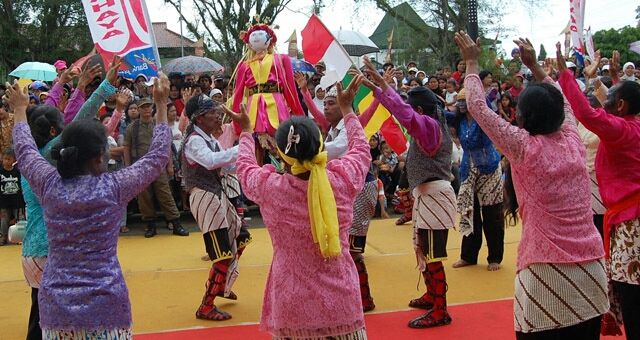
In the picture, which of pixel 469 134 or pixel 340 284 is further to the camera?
pixel 469 134

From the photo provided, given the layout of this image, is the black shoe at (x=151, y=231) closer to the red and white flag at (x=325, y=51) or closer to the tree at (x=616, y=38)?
the red and white flag at (x=325, y=51)

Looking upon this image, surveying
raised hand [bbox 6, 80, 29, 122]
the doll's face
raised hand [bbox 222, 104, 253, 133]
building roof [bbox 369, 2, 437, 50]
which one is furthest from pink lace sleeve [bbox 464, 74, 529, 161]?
building roof [bbox 369, 2, 437, 50]

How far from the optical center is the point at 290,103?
22.1 feet

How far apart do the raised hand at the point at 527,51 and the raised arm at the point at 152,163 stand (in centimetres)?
198

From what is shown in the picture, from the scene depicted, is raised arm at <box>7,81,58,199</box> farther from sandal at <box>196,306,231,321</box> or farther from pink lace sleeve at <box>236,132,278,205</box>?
sandal at <box>196,306,231,321</box>

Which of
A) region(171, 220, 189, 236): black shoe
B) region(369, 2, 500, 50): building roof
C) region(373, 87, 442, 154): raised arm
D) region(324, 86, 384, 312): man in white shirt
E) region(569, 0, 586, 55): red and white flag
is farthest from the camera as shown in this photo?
region(369, 2, 500, 50): building roof

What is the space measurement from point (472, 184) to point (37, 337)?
14.7 feet

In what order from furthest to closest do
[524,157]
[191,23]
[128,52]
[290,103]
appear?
[191,23]
[290,103]
[128,52]
[524,157]

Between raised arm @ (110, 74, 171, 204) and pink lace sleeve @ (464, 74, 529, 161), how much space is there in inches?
64.1

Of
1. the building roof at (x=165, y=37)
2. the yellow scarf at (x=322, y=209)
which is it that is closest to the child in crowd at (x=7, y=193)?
the yellow scarf at (x=322, y=209)

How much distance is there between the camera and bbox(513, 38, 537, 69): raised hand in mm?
3746

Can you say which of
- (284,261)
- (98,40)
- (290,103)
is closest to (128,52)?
(98,40)

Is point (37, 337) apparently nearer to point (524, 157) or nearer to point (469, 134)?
point (524, 157)

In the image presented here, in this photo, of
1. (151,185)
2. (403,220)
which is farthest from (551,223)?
(151,185)
